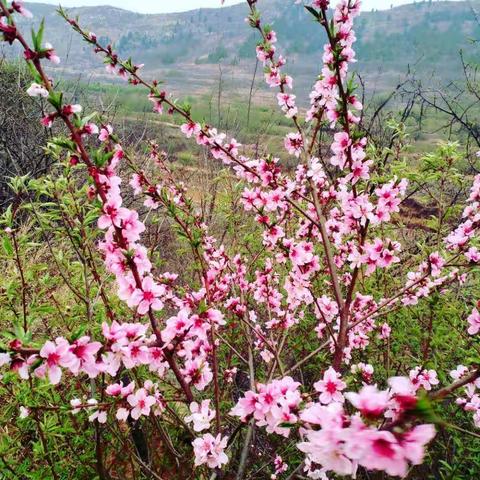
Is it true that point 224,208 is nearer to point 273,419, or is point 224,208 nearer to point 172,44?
point 273,419

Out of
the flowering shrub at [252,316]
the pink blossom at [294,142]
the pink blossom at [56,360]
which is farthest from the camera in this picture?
the pink blossom at [294,142]

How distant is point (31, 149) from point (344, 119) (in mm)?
8345

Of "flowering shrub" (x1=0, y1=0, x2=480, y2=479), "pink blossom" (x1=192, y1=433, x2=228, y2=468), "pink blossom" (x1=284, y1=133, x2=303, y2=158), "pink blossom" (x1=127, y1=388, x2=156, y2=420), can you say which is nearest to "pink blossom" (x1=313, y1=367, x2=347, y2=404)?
"flowering shrub" (x1=0, y1=0, x2=480, y2=479)

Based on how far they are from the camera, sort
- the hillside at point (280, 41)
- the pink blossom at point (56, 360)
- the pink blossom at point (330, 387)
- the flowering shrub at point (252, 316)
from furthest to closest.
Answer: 1. the hillside at point (280, 41)
2. the pink blossom at point (330, 387)
3. the pink blossom at point (56, 360)
4. the flowering shrub at point (252, 316)

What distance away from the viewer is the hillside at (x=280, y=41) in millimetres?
90125

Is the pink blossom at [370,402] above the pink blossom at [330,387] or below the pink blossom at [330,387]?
above

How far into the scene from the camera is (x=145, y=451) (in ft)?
10.6

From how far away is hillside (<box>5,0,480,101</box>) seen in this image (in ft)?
296

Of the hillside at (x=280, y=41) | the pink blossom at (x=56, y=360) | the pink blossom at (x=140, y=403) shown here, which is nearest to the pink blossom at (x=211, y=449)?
the pink blossom at (x=140, y=403)

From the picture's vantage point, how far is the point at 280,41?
124 meters

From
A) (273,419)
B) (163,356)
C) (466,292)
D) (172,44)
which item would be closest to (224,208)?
(466,292)

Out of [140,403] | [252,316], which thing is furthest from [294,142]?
[140,403]

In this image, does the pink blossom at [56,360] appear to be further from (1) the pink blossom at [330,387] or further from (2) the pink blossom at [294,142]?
(2) the pink blossom at [294,142]

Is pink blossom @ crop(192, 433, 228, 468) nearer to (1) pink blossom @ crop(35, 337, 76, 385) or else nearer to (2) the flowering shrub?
(2) the flowering shrub
